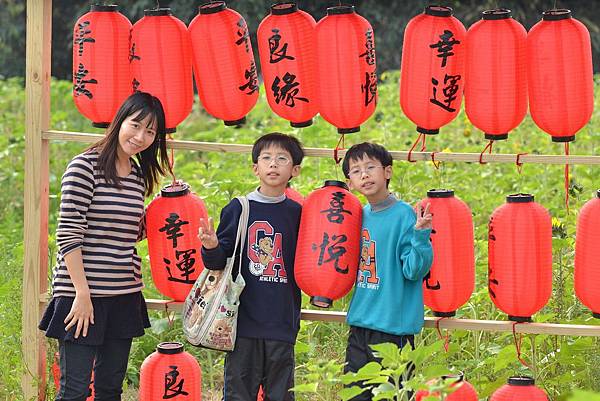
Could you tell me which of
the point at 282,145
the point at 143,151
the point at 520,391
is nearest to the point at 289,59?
the point at 282,145

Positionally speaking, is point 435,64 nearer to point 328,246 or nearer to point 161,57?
point 328,246

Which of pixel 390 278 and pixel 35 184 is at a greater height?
pixel 35 184

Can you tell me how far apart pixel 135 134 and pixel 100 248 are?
0.56m

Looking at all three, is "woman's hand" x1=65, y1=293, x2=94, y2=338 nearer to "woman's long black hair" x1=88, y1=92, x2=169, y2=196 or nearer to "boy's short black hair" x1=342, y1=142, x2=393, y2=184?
"woman's long black hair" x1=88, y1=92, x2=169, y2=196

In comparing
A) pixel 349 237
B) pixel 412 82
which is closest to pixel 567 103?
pixel 412 82

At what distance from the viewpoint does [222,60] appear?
6.05 metres

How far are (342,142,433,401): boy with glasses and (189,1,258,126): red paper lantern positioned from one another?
70 cm

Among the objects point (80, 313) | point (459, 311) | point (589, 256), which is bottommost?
point (459, 311)

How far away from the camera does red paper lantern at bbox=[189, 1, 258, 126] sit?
6043 mm

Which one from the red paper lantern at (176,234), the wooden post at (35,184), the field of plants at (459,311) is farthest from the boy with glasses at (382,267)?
the wooden post at (35,184)

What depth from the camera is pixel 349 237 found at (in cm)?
582

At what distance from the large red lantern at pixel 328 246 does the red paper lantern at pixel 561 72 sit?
1.04 metres

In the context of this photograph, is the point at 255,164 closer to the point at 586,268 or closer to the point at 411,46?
the point at 411,46

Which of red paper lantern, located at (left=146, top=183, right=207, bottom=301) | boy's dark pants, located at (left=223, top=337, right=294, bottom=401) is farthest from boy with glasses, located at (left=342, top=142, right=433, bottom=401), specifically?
red paper lantern, located at (left=146, top=183, right=207, bottom=301)
